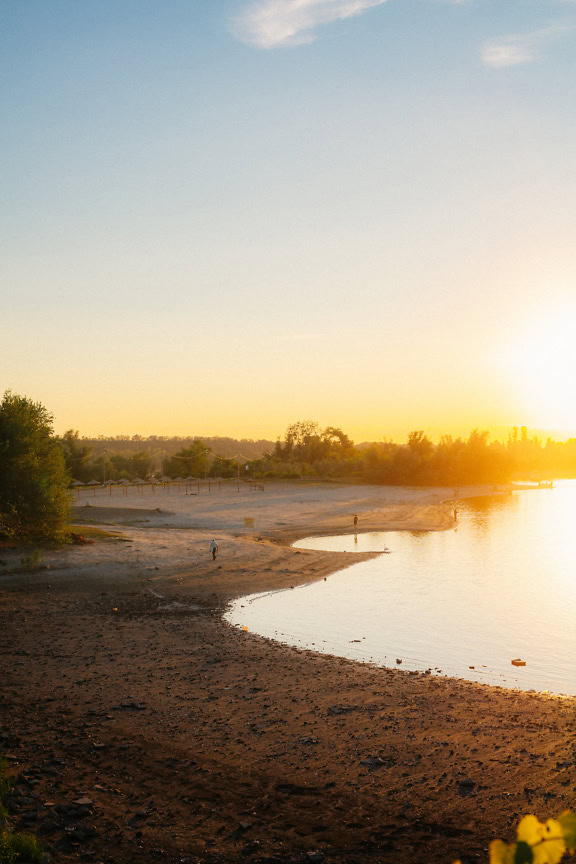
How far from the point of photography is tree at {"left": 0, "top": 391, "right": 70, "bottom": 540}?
79.6ft

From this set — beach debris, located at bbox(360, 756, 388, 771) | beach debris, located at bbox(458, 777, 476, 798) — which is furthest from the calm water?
beach debris, located at bbox(458, 777, 476, 798)

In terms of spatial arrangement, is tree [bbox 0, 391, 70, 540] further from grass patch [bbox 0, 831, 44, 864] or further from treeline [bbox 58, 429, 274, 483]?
treeline [bbox 58, 429, 274, 483]

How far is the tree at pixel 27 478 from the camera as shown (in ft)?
79.6

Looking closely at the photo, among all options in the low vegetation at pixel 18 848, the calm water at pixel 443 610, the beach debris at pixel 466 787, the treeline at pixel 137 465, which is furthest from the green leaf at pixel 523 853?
the treeline at pixel 137 465

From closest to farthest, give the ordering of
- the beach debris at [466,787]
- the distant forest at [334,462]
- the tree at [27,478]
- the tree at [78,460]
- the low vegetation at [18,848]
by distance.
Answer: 1. the low vegetation at [18,848]
2. the beach debris at [466,787]
3. the tree at [27,478]
4. the tree at [78,460]
5. the distant forest at [334,462]

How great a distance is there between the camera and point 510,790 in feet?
26.2

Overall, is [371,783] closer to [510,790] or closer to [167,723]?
[510,790]

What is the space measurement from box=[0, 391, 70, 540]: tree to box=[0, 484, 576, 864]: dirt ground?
19.3 feet

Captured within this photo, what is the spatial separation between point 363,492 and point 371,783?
209 feet

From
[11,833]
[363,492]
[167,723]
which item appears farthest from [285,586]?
[363,492]

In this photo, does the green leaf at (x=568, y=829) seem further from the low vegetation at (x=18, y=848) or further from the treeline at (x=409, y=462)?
the treeline at (x=409, y=462)

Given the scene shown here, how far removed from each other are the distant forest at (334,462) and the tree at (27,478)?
46.9 m

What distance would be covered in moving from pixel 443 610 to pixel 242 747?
523 inches

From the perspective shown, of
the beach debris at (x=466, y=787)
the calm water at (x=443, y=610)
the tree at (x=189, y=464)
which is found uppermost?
the tree at (x=189, y=464)
